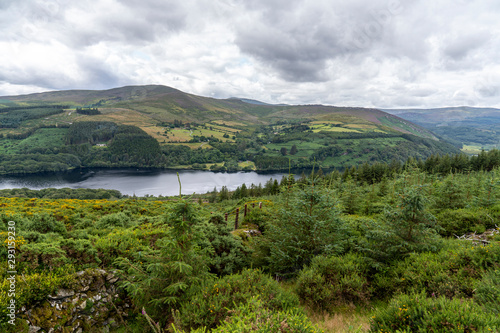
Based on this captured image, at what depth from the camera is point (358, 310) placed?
7301 millimetres

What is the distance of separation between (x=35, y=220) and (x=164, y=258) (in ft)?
27.7

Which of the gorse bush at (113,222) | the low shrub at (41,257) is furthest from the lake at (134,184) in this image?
the low shrub at (41,257)

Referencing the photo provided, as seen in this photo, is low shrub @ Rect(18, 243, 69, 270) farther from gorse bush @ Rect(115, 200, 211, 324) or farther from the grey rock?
gorse bush @ Rect(115, 200, 211, 324)

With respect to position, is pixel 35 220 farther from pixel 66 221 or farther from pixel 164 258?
pixel 164 258

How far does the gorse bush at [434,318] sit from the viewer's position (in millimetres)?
3994

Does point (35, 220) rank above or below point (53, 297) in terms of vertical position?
above

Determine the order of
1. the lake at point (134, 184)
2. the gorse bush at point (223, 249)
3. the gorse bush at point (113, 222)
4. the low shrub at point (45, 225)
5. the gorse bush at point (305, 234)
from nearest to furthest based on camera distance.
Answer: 1. the gorse bush at point (305, 234)
2. the gorse bush at point (223, 249)
3. the low shrub at point (45, 225)
4. the gorse bush at point (113, 222)
5. the lake at point (134, 184)

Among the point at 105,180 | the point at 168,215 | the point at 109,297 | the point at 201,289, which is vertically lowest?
the point at 105,180

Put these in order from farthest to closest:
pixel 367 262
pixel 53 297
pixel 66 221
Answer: pixel 66 221 → pixel 367 262 → pixel 53 297

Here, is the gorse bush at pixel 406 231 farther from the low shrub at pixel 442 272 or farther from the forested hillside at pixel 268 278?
the low shrub at pixel 442 272

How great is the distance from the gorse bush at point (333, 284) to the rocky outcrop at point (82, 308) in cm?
596

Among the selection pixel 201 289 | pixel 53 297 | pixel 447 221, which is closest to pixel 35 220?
pixel 53 297

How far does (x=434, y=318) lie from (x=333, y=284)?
3.92m

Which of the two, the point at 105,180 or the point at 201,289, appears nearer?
the point at 201,289
